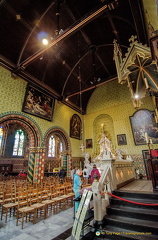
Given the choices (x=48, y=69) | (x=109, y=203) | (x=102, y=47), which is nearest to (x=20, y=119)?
(x=48, y=69)

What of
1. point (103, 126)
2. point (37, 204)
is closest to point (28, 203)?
point (37, 204)

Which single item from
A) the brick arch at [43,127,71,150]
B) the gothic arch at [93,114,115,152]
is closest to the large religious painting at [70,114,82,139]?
the brick arch at [43,127,71,150]

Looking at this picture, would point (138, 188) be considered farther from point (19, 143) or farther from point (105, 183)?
point (19, 143)

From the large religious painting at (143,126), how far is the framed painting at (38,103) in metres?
7.69

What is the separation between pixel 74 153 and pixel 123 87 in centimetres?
867

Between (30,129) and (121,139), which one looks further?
(121,139)

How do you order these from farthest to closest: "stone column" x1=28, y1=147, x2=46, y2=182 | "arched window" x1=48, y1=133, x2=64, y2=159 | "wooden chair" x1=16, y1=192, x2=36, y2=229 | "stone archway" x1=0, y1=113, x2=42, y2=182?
"arched window" x1=48, y1=133, x2=64, y2=159 < "stone column" x1=28, y1=147, x2=46, y2=182 < "stone archway" x1=0, y1=113, x2=42, y2=182 < "wooden chair" x1=16, y1=192, x2=36, y2=229

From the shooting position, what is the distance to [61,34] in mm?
6207

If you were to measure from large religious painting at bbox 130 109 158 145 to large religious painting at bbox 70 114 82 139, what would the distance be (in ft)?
18.4

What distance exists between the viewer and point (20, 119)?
8.73m

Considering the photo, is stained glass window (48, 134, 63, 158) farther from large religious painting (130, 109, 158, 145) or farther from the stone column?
large religious painting (130, 109, 158, 145)

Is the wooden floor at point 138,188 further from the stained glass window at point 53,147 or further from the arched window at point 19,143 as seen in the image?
the arched window at point 19,143

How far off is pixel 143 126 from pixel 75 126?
21.9 ft

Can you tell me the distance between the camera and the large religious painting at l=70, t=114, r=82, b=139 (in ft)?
43.3
